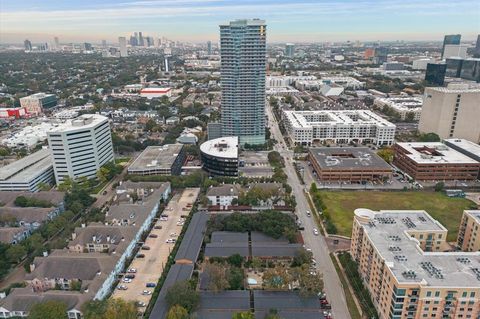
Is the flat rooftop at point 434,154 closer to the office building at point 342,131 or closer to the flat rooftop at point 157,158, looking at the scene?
the office building at point 342,131

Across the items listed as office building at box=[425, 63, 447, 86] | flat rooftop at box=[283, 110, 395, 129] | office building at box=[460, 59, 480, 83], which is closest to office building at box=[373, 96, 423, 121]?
flat rooftop at box=[283, 110, 395, 129]

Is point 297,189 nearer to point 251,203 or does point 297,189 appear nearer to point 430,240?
point 251,203

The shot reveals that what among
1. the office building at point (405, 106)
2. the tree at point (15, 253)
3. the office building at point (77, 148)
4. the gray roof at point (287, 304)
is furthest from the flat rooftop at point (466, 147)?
the tree at point (15, 253)

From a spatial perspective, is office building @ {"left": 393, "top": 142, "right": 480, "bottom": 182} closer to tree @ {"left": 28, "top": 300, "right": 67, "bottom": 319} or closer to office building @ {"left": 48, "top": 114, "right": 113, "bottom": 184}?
tree @ {"left": 28, "top": 300, "right": 67, "bottom": 319}

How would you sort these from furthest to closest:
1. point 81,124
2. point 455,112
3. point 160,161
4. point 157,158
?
point 455,112 < point 157,158 < point 160,161 < point 81,124

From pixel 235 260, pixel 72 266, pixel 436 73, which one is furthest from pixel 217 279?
pixel 436 73

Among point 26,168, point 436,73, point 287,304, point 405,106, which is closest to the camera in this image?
point 287,304

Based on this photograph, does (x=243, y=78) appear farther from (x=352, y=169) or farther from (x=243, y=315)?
(x=243, y=315)

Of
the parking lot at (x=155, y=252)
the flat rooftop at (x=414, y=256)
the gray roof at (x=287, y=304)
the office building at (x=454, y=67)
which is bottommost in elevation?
the parking lot at (x=155, y=252)
